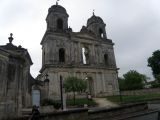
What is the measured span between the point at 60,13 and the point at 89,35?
25.0 ft

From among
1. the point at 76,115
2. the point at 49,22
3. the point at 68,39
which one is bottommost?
the point at 76,115

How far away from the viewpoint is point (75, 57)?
3634 cm

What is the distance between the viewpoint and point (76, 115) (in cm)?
1002

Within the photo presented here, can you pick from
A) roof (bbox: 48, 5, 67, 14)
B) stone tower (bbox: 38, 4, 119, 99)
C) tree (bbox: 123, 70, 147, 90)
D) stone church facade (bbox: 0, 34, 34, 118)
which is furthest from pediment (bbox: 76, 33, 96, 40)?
stone church facade (bbox: 0, 34, 34, 118)

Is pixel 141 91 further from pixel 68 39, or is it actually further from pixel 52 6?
pixel 52 6

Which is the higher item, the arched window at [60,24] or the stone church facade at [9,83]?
the arched window at [60,24]

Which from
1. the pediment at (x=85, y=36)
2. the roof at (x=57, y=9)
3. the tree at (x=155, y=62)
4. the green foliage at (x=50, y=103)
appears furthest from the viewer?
the tree at (x=155, y=62)

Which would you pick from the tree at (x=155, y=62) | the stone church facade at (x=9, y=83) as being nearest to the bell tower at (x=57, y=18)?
the stone church facade at (x=9, y=83)

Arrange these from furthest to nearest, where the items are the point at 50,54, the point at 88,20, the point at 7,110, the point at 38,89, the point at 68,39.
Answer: the point at 88,20
the point at 68,39
the point at 50,54
the point at 38,89
the point at 7,110

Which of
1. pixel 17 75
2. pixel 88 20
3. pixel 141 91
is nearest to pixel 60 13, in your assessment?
pixel 88 20

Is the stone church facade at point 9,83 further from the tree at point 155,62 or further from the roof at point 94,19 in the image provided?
the tree at point 155,62

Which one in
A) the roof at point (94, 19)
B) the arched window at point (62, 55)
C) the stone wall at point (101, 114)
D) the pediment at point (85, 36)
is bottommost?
the stone wall at point (101, 114)

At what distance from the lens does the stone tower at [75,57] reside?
111ft

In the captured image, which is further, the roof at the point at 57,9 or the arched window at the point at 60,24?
the arched window at the point at 60,24
